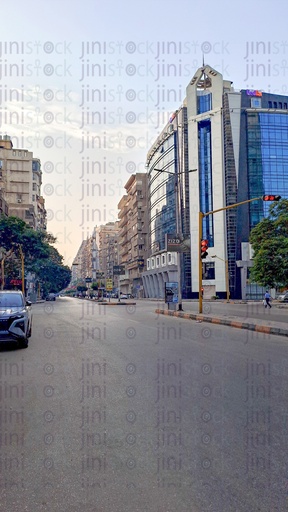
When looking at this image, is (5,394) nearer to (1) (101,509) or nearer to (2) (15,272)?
(1) (101,509)

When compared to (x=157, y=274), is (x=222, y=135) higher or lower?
higher

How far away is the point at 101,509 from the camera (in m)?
2.95

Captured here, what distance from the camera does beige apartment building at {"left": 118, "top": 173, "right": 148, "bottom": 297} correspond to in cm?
10375

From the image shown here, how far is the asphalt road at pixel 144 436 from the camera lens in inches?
123

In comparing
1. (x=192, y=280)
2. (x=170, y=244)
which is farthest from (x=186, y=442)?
(x=192, y=280)

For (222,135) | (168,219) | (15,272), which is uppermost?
(222,135)

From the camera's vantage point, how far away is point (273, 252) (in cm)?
3953

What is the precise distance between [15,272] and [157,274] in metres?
35.9

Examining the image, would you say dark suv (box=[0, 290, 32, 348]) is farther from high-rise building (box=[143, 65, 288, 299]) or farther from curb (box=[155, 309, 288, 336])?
high-rise building (box=[143, 65, 288, 299])

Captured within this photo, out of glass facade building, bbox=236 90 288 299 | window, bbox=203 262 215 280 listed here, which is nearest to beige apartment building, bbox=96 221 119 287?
window, bbox=203 262 215 280

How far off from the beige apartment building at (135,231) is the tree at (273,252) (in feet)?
205

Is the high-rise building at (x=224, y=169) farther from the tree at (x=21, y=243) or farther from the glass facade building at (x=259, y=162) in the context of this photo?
the tree at (x=21, y=243)

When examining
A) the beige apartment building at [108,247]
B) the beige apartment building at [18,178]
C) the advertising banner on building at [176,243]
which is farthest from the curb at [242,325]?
the beige apartment building at [108,247]

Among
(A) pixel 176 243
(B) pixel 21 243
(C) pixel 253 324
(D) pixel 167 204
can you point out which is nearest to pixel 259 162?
(D) pixel 167 204
